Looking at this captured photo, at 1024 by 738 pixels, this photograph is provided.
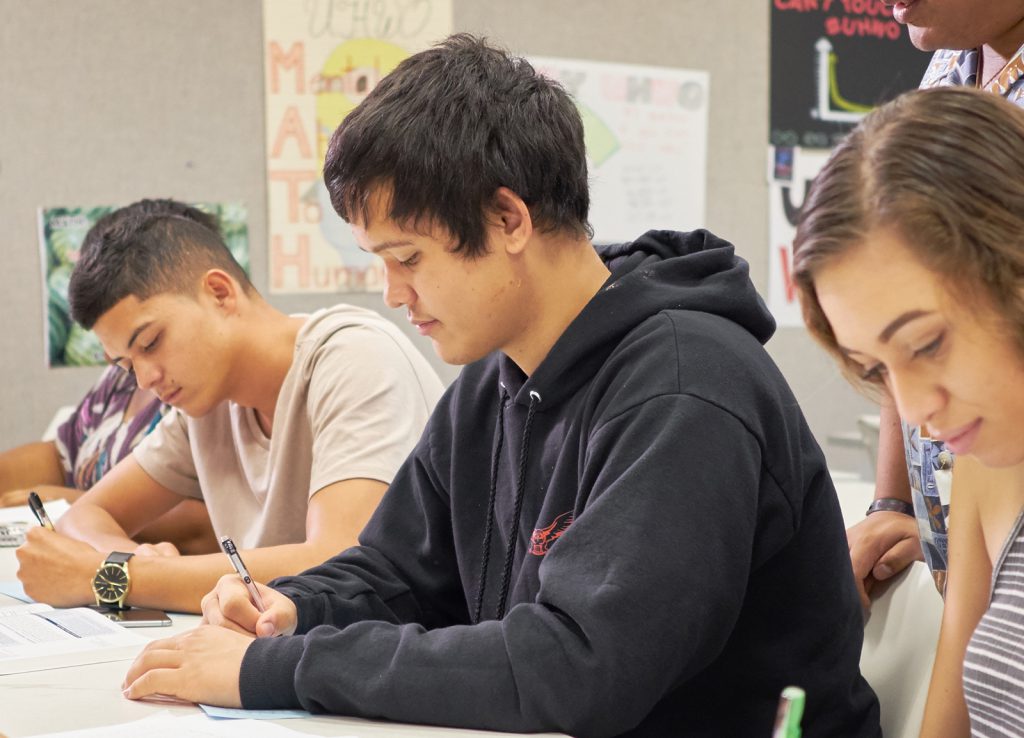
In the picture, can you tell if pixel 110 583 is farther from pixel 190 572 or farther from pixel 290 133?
pixel 290 133

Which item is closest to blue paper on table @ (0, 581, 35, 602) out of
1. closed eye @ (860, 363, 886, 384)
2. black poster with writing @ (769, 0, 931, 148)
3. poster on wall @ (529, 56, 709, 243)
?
closed eye @ (860, 363, 886, 384)

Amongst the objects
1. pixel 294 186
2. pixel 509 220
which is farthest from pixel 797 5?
pixel 509 220

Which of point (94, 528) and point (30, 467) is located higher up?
point (94, 528)

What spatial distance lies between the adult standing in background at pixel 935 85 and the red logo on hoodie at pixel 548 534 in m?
0.35

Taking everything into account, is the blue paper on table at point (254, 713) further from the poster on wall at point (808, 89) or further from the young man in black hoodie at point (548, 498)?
the poster on wall at point (808, 89)

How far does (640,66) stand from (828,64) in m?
0.63

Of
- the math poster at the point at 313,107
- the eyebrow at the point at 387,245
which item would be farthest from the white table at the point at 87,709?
the math poster at the point at 313,107

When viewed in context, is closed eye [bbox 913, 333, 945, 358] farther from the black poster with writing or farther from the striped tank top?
the black poster with writing

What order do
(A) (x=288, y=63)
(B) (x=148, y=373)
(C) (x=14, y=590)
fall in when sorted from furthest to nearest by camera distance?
(A) (x=288, y=63)
(B) (x=148, y=373)
(C) (x=14, y=590)

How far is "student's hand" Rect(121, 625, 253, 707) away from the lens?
1.03 metres

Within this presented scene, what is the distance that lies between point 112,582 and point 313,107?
1.87 metres

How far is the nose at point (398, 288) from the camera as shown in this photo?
3.88ft

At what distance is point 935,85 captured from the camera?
1319mm

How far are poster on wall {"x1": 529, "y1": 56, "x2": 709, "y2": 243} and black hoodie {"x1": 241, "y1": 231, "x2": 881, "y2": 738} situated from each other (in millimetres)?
2288
